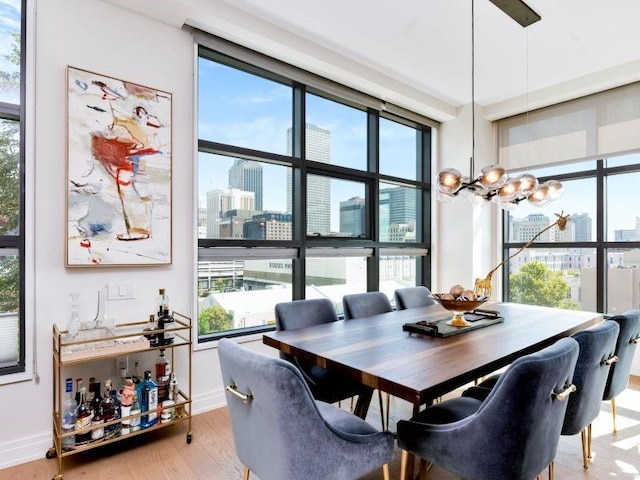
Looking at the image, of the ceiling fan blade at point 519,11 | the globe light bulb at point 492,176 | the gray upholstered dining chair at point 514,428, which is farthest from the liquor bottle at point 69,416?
the ceiling fan blade at point 519,11

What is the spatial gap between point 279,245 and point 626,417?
2.91m

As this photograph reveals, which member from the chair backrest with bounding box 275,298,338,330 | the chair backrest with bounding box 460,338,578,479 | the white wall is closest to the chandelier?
the chair backrest with bounding box 275,298,338,330

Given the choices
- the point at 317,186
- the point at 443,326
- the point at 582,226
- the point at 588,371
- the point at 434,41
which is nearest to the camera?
the point at 588,371

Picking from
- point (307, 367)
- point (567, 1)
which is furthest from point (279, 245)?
point (567, 1)

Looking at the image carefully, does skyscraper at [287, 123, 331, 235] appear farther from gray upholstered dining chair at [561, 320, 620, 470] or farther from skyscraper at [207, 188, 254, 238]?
gray upholstered dining chair at [561, 320, 620, 470]

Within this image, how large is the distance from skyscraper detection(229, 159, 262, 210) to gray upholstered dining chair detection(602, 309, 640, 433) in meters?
2.58

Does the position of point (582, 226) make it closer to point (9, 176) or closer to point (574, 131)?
point (574, 131)

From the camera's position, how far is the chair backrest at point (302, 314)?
232 centimetres

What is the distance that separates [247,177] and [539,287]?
3562 mm

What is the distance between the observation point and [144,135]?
99.4 inches

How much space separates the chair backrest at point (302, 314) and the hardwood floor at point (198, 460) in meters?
0.82

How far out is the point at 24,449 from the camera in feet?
6.92

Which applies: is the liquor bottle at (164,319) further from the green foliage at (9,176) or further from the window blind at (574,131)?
the window blind at (574,131)

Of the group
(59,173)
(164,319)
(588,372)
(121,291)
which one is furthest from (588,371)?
(59,173)
